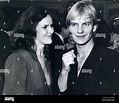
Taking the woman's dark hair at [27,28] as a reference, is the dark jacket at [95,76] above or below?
below

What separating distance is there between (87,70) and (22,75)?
21.4 inches

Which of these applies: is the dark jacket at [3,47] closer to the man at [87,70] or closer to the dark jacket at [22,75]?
the dark jacket at [22,75]

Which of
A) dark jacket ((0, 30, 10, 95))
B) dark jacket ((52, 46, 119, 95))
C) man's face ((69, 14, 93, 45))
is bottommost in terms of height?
dark jacket ((52, 46, 119, 95))

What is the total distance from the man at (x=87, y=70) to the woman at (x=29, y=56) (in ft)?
0.49

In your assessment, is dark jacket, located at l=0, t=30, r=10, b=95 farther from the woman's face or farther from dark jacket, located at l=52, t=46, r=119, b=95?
dark jacket, located at l=52, t=46, r=119, b=95

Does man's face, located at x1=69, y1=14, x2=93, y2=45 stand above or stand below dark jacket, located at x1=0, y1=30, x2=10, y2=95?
above

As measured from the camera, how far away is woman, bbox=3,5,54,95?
10.9 ft

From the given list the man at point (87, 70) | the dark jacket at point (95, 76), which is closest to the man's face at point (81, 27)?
the man at point (87, 70)

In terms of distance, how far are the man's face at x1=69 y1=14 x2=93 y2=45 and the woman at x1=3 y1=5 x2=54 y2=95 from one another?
0.59 feet

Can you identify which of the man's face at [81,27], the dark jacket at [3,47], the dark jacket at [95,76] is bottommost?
the dark jacket at [95,76]

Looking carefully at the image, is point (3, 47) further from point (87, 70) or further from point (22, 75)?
point (87, 70)

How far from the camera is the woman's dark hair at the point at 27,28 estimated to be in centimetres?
333

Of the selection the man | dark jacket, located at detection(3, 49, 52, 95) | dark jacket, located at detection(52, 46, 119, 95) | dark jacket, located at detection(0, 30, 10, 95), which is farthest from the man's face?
dark jacket, located at detection(0, 30, 10, 95)

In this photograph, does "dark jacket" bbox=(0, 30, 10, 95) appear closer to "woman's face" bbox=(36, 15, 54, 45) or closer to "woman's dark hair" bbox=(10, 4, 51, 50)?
"woman's dark hair" bbox=(10, 4, 51, 50)
